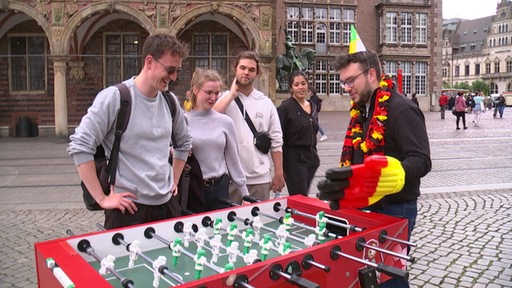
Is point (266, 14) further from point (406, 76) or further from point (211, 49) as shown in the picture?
point (406, 76)

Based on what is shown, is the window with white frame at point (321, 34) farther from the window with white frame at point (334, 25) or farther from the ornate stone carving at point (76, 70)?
the ornate stone carving at point (76, 70)

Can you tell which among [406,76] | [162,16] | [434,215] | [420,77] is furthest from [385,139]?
[420,77]

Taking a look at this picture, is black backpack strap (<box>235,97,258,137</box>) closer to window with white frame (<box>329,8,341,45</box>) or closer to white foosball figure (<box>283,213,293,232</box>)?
white foosball figure (<box>283,213,293,232</box>)

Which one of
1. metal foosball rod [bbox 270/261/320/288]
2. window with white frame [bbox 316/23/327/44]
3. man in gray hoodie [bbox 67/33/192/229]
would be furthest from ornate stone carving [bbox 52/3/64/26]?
window with white frame [bbox 316/23/327/44]

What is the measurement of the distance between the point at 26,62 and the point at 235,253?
21.0 m

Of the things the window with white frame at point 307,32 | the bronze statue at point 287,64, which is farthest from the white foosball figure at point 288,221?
the window with white frame at point 307,32

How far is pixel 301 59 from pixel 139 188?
68.8 feet

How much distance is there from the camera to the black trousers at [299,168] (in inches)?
187

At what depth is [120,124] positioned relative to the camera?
261 cm

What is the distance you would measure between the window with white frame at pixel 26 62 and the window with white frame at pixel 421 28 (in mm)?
28647

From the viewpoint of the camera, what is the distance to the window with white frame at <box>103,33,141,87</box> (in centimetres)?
2070

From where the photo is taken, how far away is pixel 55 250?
81.2 inches

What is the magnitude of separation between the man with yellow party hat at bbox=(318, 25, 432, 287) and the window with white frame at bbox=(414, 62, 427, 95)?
125ft

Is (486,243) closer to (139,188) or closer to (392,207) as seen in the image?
(392,207)
